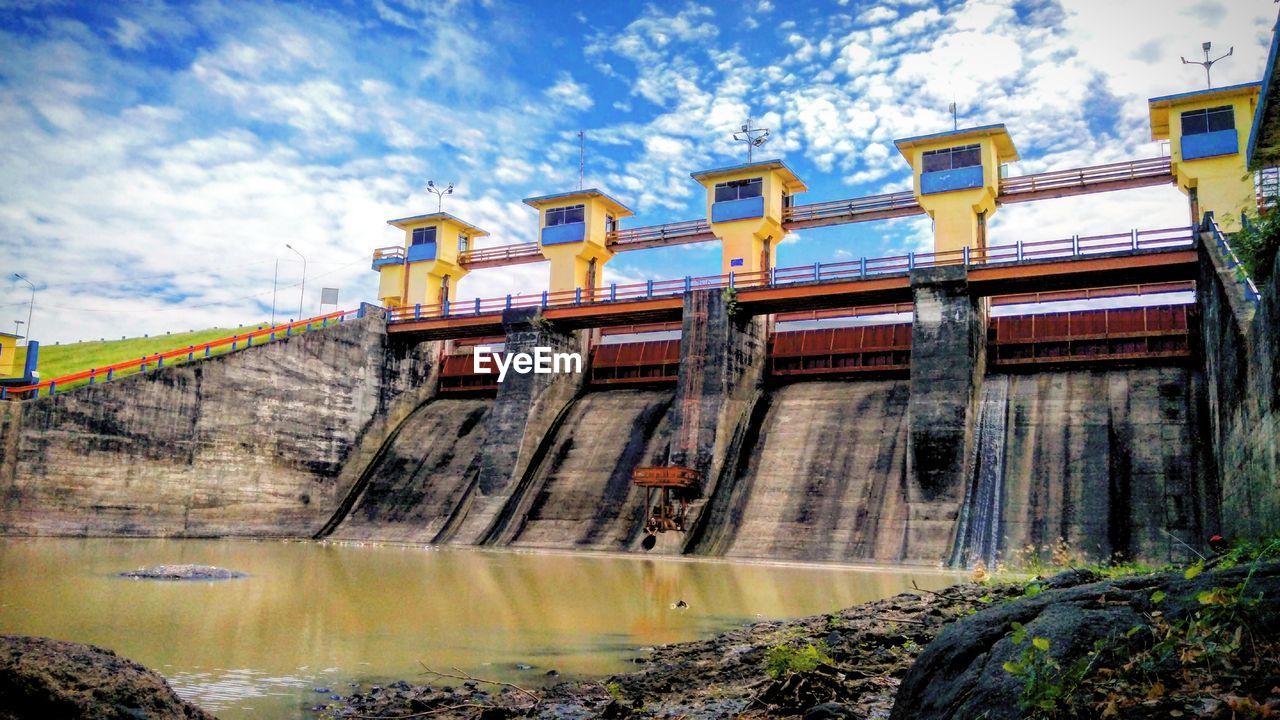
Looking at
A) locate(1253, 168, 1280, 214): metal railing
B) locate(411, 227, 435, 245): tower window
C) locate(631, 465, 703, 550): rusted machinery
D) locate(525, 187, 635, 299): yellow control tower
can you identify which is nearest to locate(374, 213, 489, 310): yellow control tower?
locate(411, 227, 435, 245): tower window

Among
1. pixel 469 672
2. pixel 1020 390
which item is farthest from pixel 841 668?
pixel 1020 390

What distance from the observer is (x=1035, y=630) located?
464 centimetres

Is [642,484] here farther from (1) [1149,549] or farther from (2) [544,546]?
(1) [1149,549]

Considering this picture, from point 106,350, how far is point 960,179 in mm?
54989

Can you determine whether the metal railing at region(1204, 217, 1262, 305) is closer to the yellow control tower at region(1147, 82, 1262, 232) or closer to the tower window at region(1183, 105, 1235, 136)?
the yellow control tower at region(1147, 82, 1262, 232)

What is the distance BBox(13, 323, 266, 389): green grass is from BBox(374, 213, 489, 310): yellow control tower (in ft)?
55.4

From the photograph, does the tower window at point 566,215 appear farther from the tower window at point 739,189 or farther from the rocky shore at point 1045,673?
the rocky shore at point 1045,673

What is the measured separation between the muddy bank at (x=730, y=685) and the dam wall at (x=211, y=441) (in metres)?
27.1

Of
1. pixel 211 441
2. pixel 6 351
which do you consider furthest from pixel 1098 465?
pixel 6 351

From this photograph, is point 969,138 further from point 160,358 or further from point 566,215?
point 160,358

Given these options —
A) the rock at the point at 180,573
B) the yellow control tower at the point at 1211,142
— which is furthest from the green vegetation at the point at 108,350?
the yellow control tower at the point at 1211,142

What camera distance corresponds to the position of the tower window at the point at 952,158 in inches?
1423

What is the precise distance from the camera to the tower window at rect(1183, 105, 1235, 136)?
108 ft

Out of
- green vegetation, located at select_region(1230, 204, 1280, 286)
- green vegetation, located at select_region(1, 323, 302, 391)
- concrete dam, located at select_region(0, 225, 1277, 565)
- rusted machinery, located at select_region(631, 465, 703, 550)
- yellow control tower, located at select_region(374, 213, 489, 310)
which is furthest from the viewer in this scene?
green vegetation, located at select_region(1, 323, 302, 391)
